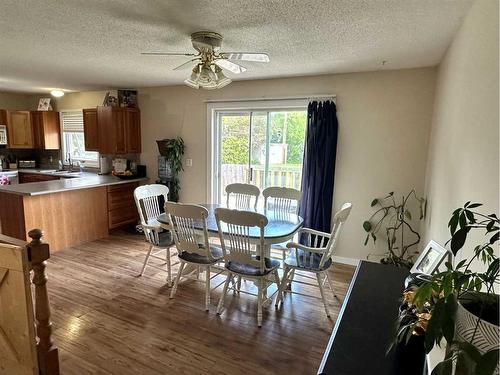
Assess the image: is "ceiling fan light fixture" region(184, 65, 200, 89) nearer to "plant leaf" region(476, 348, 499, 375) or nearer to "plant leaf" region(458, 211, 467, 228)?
"plant leaf" region(458, 211, 467, 228)

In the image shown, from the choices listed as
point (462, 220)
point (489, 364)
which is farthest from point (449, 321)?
point (462, 220)

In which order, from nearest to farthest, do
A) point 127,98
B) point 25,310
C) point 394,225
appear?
point 25,310 → point 394,225 → point 127,98

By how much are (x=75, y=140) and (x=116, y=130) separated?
175 cm

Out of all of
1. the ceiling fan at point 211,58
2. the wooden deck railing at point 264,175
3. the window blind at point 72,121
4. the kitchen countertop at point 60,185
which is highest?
the ceiling fan at point 211,58

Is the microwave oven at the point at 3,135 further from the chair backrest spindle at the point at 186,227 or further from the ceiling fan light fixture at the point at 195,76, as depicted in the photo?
A: the ceiling fan light fixture at the point at 195,76

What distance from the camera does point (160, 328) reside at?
254 centimetres

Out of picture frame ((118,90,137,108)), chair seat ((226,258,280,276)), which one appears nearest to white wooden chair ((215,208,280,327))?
chair seat ((226,258,280,276))

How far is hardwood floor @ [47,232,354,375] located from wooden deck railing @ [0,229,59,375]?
0.22 meters

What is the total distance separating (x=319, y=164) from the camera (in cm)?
390

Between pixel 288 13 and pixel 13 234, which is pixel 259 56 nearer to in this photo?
A: pixel 288 13

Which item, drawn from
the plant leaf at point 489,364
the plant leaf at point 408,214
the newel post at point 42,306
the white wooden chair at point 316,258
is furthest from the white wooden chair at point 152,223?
the plant leaf at point 489,364

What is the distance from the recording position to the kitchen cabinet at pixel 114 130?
16.8ft

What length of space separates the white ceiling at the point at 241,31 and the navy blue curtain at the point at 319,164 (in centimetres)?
53

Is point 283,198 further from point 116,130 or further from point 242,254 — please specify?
point 116,130
